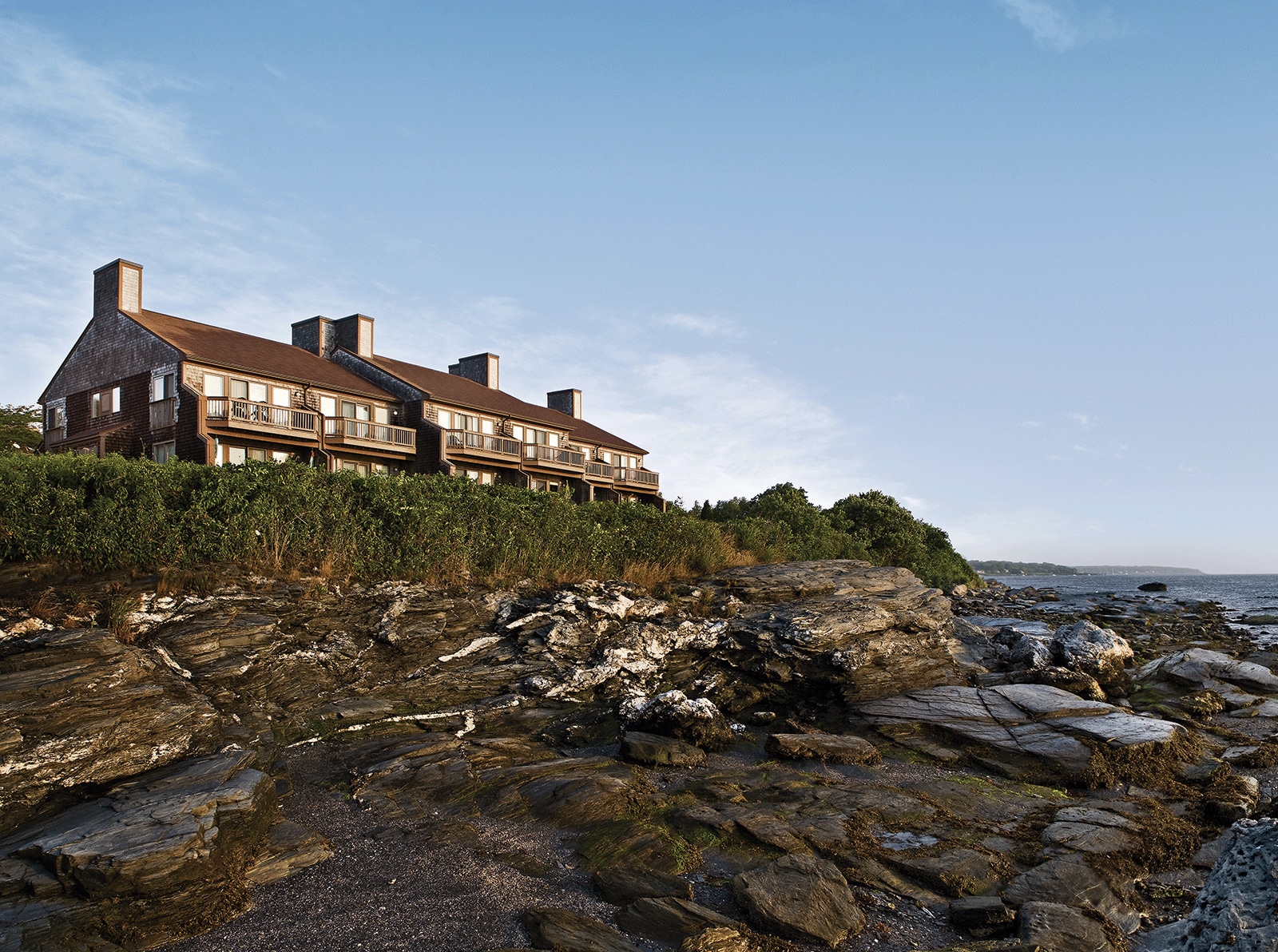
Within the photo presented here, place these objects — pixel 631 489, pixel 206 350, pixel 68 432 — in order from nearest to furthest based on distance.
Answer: pixel 206 350, pixel 68 432, pixel 631 489

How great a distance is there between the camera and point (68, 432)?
3953 cm

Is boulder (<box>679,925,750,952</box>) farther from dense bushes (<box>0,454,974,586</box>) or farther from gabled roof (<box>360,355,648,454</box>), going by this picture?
gabled roof (<box>360,355,648,454</box>)

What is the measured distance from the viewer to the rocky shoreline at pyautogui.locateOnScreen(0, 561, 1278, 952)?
7.35 metres

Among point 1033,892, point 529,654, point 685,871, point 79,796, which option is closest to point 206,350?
point 529,654

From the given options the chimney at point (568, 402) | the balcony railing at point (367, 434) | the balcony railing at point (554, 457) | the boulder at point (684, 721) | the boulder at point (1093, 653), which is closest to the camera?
the boulder at point (684, 721)

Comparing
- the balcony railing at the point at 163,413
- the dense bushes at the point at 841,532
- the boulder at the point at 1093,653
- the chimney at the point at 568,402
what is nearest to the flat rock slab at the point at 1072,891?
the boulder at the point at 1093,653

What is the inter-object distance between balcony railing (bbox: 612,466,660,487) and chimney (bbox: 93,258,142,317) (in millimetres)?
31059

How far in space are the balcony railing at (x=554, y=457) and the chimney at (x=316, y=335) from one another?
44.7 feet

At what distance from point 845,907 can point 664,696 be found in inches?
266

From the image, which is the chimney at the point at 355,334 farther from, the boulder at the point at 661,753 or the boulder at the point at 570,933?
the boulder at the point at 570,933

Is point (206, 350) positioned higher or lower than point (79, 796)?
higher

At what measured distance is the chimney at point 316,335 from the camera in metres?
45.0

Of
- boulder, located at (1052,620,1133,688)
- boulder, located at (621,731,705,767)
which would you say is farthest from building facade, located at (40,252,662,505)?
boulder, located at (1052,620,1133,688)

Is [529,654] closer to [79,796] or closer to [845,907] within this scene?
[79,796]
